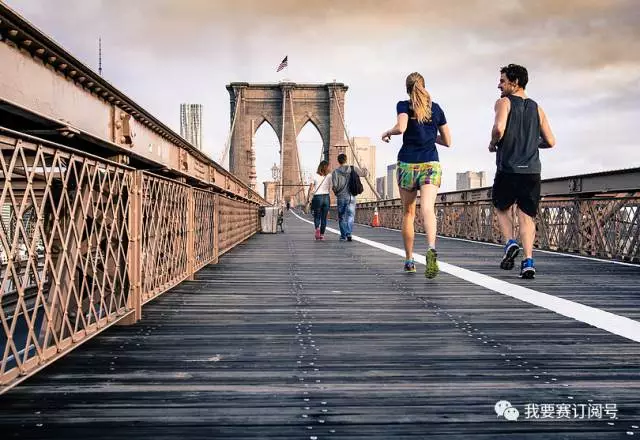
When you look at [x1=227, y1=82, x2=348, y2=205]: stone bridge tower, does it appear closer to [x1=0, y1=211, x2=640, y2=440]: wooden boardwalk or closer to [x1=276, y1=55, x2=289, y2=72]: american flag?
[x1=276, y1=55, x2=289, y2=72]: american flag

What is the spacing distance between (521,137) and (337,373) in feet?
11.1

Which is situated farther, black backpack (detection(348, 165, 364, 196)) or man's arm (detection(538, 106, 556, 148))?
black backpack (detection(348, 165, 364, 196))

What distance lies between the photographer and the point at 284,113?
222 ft

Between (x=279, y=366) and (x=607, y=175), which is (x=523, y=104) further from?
(x=279, y=366)

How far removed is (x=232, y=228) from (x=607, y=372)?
7028 mm

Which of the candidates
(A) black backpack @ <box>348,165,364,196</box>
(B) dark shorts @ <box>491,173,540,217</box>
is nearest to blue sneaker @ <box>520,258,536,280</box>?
(B) dark shorts @ <box>491,173,540,217</box>

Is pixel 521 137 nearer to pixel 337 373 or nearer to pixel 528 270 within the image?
pixel 528 270

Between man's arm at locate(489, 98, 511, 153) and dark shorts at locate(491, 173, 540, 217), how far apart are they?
12.8 inches

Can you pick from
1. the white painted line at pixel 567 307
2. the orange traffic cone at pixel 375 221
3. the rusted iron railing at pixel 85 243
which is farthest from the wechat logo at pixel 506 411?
the orange traffic cone at pixel 375 221

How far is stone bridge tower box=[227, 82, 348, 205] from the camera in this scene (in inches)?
2621

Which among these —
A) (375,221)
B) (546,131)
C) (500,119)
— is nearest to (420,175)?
(500,119)

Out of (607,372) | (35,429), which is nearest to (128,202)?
(35,429)

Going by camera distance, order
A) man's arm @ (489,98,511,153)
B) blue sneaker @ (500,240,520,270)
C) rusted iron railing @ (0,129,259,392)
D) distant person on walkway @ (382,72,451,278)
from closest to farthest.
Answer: rusted iron railing @ (0,129,259,392)
man's arm @ (489,98,511,153)
distant person on walkway @ (382,72,451,278)
blue sneaker @ (500,240,520,270)

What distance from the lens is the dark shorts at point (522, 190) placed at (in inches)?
198
